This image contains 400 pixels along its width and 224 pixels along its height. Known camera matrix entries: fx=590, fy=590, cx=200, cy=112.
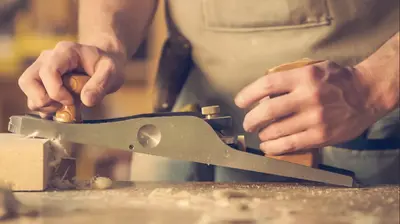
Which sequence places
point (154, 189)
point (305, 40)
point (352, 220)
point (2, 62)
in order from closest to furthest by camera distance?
point (352, 220), point (154, 189), point (305, 40), point (2, 62)

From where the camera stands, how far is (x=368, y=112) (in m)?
0.72

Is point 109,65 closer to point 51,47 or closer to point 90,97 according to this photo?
point 90,97

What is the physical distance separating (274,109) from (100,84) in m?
0.21

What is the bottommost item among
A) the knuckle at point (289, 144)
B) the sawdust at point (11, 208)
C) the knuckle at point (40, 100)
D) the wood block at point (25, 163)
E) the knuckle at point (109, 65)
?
the sawdust at point (11, 208)

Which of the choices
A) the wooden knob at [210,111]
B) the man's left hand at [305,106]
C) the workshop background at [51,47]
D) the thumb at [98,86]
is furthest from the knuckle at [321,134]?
the workshop background at [51,47]

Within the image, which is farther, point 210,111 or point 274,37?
point 274,37

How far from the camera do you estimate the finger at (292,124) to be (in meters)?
0.69

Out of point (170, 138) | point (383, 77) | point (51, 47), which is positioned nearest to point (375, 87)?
point (383, 77)

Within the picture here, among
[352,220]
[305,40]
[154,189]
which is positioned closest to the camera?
[352,220]

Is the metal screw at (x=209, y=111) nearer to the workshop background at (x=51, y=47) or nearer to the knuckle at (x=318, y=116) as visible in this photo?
the knuckle at (x=318, y=116)

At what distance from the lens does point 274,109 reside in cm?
67

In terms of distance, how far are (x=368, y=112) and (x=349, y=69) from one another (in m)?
0.06

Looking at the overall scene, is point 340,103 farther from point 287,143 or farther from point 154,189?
point 154,189

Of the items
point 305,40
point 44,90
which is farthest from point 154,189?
point 305,40
